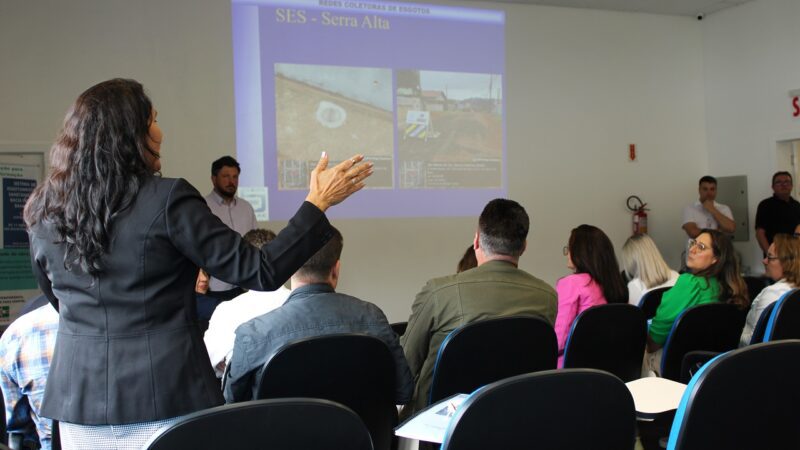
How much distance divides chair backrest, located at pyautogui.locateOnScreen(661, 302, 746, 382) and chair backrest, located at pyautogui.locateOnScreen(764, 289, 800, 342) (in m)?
0.32

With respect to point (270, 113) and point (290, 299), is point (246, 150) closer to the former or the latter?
point (270, 113)

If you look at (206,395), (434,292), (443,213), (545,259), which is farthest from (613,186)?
(206,395)

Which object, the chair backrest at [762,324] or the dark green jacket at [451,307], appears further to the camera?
the chair backrest at [762,324]

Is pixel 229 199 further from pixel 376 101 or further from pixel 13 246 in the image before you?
pixel 376 101

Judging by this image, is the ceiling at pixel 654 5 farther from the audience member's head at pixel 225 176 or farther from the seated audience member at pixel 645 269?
the seated audience member at pixel 645 269

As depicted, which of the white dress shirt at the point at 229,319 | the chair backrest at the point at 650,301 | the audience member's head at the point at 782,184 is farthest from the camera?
the audience member's head at the point at 782,184

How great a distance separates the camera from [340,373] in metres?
1.86

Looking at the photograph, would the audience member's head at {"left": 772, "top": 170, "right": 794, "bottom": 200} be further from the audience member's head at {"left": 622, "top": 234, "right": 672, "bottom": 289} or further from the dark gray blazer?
the dark gray blazer

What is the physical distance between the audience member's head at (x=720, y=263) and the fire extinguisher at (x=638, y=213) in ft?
13.2

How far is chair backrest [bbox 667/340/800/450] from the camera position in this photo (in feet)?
4.22

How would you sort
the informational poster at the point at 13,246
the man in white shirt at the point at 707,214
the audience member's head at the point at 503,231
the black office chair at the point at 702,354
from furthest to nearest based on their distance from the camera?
the man in white shirt at the point at 707,214 < the informational poster at the point at 13,246 < the black office chair at the point at 702,354 < the audience member's head at the point at 503,231

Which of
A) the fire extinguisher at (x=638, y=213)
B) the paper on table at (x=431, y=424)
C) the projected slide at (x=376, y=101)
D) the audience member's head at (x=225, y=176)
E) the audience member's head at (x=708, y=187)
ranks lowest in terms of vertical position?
the paper on table at (x=431, y=424)

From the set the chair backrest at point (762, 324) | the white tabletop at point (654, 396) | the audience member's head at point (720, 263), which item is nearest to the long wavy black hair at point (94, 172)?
the white tabletop at point (654, 396)

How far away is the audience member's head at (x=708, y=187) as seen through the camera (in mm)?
7016
